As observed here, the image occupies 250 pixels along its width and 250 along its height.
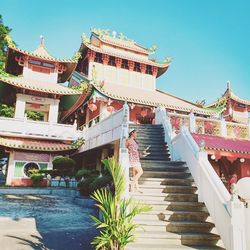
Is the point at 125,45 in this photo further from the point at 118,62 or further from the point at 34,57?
the point at 34,57

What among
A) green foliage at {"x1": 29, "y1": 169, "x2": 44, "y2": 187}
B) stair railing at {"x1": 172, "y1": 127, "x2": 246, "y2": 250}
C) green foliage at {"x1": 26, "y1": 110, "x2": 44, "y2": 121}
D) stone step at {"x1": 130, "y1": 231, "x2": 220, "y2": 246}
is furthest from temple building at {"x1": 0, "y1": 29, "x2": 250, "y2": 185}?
stone step at {"x1": 130, "y1": 231, "x2": 220, "y2": 246}

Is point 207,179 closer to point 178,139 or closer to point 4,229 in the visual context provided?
point 178,139

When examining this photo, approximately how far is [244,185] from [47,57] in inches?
743

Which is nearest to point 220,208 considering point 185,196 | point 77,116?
point 185,196

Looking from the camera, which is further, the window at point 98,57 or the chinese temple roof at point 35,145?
the window at point 98,57

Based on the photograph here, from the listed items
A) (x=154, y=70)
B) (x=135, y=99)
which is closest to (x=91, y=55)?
(x=154, y=70)

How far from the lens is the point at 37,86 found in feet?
62.9

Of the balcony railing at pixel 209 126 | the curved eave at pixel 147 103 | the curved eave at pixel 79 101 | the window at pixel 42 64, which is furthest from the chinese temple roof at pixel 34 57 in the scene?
the balcony railing at pixel 209 126

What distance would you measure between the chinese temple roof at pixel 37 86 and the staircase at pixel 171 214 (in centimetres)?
1220

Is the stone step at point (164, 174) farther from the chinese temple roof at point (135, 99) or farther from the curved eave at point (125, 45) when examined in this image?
the curved eave at point (125, 45)

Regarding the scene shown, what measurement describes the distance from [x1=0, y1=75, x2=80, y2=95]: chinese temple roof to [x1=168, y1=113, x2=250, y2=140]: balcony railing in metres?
9.38

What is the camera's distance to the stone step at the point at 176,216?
6.61 meters

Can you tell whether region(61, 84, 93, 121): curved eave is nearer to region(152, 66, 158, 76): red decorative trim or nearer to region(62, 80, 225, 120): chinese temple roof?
region(62, 80, 225, 120): chinese temple roof

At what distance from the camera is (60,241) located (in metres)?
6.28
